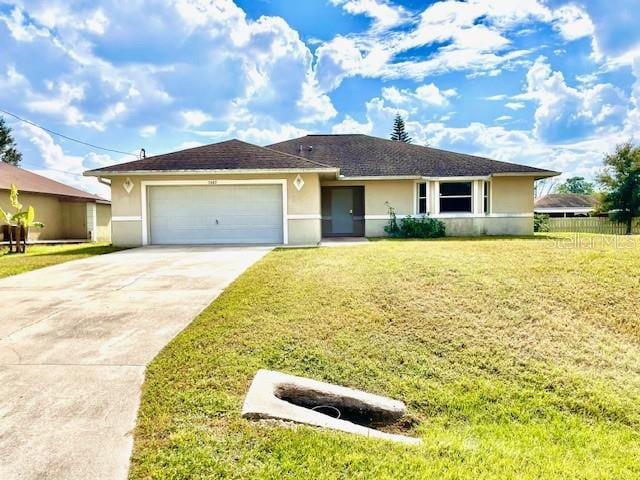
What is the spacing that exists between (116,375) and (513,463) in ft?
12.2

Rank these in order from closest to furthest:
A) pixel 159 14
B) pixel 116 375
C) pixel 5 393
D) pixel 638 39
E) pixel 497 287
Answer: pixel 5 393, pixel 116 375, pixel 497 287, pixel 638 39, pixel 159 14

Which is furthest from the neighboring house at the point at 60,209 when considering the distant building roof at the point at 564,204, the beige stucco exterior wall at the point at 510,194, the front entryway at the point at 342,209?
the distant building roof at the point at 564,204

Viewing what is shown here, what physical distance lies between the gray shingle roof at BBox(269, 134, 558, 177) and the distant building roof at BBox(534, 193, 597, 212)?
2341cm

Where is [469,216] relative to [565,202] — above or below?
below

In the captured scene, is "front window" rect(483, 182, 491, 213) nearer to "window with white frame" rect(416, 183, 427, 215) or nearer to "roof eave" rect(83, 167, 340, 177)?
"window with white frame" rect(416, 183, 427, 215)

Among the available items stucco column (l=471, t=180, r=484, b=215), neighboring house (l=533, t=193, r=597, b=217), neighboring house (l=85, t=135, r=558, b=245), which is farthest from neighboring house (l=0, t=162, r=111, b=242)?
neighboring house (l=533, t=193, r=597, b=217)

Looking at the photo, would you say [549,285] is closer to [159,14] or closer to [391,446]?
[391,446]

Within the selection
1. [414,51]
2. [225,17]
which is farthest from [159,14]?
[414,51]

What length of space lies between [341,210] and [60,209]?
50.2 ft

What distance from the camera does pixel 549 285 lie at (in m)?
6.97

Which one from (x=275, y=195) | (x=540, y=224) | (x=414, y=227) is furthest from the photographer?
(x=540, y=224)

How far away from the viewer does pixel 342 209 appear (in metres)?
20.3

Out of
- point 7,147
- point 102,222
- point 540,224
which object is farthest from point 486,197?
point 7,147

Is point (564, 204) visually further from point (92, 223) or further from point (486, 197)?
point (92, 223)
